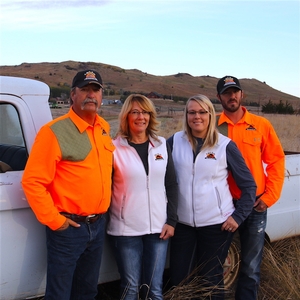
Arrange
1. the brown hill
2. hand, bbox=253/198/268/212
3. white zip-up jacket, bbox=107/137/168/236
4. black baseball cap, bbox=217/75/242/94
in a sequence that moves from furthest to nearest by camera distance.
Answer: the brown hill → black baseball cap, bbox=217/75/242/94 → hand, bbox=253/198/268/212 → white zip-up jacket, bbox=107/137/168/236

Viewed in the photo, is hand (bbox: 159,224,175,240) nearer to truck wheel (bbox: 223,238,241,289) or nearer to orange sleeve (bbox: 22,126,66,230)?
orange sleeve (bbox: 22,126,66,230)

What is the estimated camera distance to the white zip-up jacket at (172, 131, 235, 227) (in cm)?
319

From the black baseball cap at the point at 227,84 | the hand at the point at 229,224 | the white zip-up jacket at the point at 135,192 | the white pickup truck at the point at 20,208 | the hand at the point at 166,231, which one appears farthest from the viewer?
the black baseball cap at the point at 227,84

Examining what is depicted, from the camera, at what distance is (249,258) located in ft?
11.6

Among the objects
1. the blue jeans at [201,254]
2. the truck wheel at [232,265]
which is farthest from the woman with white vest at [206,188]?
the truck wheel at [232,265]

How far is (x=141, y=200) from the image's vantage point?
3.00 metres

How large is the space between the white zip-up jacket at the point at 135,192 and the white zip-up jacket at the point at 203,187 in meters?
0.22

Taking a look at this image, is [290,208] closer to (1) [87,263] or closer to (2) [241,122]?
(2) [241,122]

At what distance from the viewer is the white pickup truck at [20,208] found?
9.10ft

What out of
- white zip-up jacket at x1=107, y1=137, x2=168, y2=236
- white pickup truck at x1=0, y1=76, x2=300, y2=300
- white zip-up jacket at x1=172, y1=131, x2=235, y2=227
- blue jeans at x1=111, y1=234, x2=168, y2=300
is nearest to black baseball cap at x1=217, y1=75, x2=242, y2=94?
white zip-up jacket at x1=172, y1=131, x2=235, y2=227

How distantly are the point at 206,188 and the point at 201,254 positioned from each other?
58 centimetres

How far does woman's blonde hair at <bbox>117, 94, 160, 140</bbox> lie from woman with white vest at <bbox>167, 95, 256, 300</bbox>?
0.30 m

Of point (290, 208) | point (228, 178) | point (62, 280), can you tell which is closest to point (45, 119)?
point (62, 280)

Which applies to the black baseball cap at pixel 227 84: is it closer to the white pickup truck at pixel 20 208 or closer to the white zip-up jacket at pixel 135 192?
the white zip-up jacket at pixel 135 192
